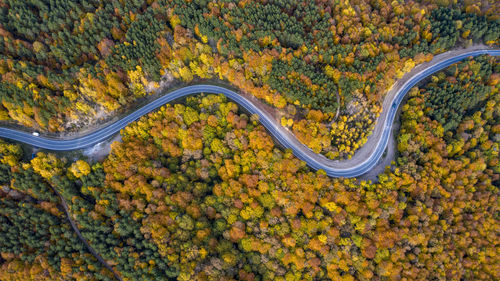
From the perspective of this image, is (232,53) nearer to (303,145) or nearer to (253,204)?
(303,145)

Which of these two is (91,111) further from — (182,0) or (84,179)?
(182,0)

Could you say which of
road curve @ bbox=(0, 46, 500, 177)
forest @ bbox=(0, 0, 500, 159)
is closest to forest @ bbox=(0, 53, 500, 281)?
road curve @ bbox=(0, 46, 500, 177)

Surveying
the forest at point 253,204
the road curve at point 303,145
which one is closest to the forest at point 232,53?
the road curve at point 303,145

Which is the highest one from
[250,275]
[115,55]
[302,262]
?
[115,55]

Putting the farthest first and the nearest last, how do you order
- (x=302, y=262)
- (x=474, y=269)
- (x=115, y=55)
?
1. (x=115, y=55)
2. (x=474, y=269)
3. (x=302, y=262)

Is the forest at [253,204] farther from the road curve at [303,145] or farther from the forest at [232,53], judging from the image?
the forest at [232,53]

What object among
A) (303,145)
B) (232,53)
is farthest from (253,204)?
(232,53)

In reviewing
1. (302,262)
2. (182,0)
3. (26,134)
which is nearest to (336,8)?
(182,0)
